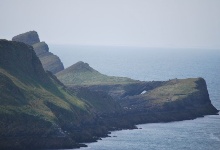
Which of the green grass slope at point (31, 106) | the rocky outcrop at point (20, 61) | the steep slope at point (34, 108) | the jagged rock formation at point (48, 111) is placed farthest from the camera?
the rocky outcrop at point (20, 61)

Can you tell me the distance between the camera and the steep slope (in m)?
134

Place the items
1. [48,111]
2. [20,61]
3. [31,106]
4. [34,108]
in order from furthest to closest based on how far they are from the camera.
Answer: [20,61] < [48,111] < [31,106] < [34,108]

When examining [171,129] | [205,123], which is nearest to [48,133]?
[171,129]

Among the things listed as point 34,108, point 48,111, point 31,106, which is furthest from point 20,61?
point 34,108

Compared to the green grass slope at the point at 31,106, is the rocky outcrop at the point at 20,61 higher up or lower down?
higher up

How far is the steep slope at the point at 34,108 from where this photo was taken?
134500mm

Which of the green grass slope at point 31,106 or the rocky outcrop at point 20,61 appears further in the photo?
the rocky outcrop at point 20,61

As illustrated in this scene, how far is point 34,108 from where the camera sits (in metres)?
146

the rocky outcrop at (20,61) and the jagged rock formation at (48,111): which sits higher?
the rocky outcrop at (20,61)

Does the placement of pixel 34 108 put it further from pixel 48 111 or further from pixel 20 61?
pixel 20 61

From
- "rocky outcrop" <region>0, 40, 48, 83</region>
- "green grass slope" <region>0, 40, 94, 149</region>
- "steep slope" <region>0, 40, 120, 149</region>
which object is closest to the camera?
"green grass slope" <region>0, 40, 94, 149</region>

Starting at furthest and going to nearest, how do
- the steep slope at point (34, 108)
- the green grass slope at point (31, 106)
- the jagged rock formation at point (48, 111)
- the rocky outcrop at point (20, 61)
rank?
the rocky outcrop at point (20, 61)
the jagged rock formation at point (48, 111)
the steep slope at point (34, 108)
the green grass slope at point (31, 106)

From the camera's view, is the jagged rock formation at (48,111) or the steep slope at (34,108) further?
the jagged rock formation at (48,111)

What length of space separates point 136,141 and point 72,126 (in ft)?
42.1
